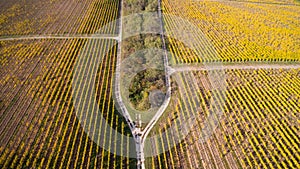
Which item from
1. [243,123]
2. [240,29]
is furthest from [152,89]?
[240,29]

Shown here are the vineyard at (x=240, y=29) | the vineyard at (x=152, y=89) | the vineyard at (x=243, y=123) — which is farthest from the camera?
the vineyard at (x=240, y=29)

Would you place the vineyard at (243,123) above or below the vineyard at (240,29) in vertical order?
below

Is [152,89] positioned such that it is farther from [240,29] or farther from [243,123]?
[240,29]

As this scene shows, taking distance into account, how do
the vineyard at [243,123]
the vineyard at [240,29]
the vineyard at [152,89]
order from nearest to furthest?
the vineyard at [243,123] → the vineyard at [152,89] → the vineyard at [240,29]

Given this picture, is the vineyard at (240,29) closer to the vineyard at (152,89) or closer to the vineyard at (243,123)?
the vineyard at (152,89)

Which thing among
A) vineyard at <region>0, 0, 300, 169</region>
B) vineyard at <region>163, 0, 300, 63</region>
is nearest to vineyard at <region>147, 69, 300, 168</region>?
vineyard at <region>0, 0, 300, 169</region>

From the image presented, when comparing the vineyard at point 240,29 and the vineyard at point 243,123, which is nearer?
the vineyard at point 243,123

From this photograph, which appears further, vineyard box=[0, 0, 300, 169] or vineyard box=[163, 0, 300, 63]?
vineyard box=[163, 0, 300, 63]

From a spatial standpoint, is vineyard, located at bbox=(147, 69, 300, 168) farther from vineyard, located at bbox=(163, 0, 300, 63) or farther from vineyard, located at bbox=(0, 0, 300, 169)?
vineyard, located at bbox=(163, 0, 300, 63)

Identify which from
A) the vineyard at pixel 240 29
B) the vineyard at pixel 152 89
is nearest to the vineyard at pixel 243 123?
the vineyard at pixel 152 89

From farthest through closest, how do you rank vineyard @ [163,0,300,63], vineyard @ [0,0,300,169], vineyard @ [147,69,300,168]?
vineyard @ [163,0,300,63] → vineyard @ [0,0,300,169] → vineyard @ [147,69,300,168]
